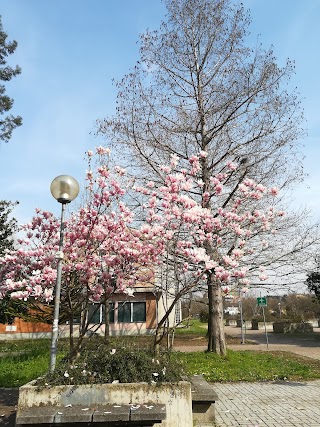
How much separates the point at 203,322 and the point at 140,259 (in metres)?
43.0

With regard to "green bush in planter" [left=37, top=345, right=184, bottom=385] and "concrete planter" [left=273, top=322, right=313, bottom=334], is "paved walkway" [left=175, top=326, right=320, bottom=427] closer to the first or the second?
"green bush in planter" [left=37, top=345, right=184, bottom=385]

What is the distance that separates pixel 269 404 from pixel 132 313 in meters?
20.8

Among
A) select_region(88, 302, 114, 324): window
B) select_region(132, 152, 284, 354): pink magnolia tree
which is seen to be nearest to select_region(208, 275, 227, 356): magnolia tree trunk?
select_region(88, 302, 114, 324): window

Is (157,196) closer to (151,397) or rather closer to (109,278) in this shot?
(109,278)

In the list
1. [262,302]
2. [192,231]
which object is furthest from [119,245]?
[262,302]

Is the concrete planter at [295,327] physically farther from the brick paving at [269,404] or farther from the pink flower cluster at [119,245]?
the pink flower cluster at [119,245]

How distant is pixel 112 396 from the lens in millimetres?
4637

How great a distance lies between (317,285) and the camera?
23.1m

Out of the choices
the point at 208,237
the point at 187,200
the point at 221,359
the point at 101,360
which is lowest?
the point at 221,359

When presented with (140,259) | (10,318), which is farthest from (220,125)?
(10,318)

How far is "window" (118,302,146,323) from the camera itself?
87.5ft

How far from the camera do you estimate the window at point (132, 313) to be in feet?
87.5

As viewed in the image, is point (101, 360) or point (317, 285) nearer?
point (101, 360)

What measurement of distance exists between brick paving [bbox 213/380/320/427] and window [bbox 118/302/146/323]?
60.3 ft
